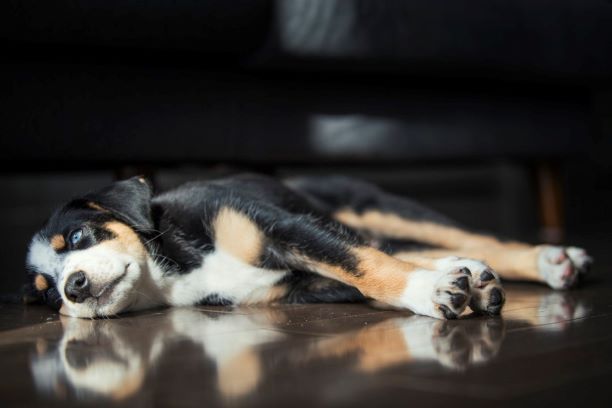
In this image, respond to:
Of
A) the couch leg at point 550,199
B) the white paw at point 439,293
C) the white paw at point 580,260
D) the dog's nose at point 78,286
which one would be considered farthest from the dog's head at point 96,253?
the couch leg at point 550,199

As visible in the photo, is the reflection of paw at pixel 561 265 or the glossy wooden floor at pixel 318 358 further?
the reflection of paw at pixel 561 265

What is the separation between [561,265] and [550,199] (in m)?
1.92

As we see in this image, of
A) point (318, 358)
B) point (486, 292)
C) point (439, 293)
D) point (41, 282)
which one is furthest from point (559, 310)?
point (41, 282)

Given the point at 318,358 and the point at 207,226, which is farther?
the point at 207,226

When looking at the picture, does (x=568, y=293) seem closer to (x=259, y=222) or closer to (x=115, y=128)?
(x=259, y=222)

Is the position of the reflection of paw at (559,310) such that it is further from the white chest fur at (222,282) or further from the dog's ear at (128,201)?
the dog's ear at (128,201)

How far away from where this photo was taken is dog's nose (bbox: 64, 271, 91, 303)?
1949 millimetres

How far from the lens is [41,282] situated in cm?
215

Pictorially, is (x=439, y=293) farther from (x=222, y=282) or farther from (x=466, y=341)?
(x=222, y=282)

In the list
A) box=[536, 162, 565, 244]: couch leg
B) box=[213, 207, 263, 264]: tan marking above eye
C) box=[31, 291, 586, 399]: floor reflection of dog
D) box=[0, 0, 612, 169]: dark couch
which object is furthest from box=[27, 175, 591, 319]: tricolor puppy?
box=[536, 162, 565, 244]: couch leg

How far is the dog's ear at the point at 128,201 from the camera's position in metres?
2.09

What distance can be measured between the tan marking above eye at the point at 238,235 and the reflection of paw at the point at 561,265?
798 mm

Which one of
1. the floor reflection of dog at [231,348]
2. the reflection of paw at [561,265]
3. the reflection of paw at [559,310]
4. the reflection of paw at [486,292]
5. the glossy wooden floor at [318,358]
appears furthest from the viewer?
the reflection of paw at [561,265]

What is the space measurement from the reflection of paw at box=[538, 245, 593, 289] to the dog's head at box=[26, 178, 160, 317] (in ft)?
3.55
